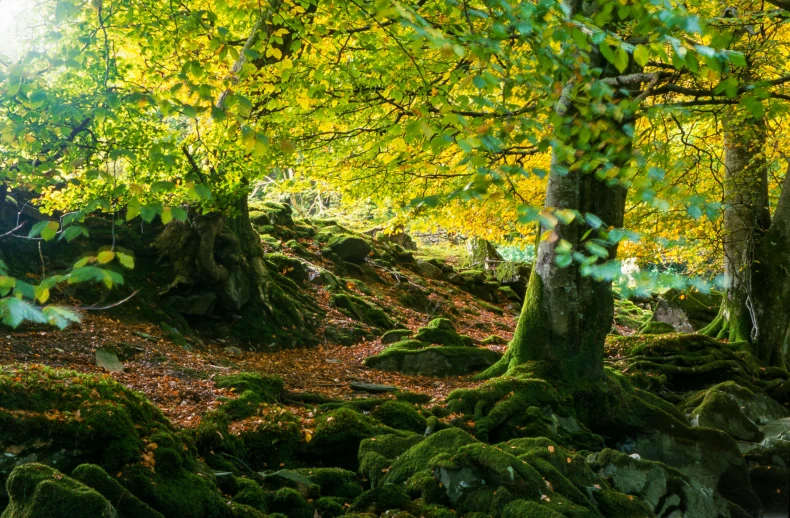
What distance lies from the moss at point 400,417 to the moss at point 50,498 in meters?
4.16

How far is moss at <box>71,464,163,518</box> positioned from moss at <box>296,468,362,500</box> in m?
1.72

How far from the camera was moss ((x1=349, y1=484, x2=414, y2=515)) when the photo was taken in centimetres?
529

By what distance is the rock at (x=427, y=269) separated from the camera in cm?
2444

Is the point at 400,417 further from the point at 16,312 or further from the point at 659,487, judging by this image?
the point at 16,312

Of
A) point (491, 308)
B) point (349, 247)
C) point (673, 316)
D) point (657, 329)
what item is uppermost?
point (673, 316)

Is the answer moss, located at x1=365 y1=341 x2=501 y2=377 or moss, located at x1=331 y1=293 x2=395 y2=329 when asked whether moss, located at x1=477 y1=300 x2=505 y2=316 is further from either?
moss, located at x1=365 y1=341 x2=501 y2=377

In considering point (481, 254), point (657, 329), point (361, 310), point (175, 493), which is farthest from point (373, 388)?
point (481, 254)

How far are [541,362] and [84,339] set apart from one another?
6.92 m

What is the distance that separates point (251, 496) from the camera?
5.22m

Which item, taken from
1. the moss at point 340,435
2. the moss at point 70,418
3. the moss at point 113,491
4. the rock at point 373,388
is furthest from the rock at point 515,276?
the moss at point 113,491

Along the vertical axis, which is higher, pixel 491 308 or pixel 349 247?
pixel 349 247

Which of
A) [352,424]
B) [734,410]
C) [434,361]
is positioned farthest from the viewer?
[434,361]

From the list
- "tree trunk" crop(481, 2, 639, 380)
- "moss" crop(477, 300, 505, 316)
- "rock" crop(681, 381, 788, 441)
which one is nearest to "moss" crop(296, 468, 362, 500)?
"tree trunk" crop(481, 2, 639, 380)

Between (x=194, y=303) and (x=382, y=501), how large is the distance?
8.72m
